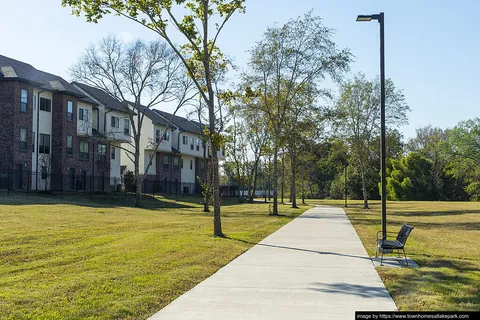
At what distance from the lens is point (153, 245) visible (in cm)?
1503

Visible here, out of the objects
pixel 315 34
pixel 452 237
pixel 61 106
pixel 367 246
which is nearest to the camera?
pixel 367 246

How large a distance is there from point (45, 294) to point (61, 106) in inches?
1499

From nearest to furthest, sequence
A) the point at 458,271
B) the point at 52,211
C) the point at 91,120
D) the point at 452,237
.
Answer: the point at 458,271 → the point at 452,237 → the point at 52,211 → the point at 91,120

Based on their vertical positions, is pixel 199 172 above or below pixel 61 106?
below

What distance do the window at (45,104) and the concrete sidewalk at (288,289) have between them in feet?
109

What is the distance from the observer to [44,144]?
143 feet

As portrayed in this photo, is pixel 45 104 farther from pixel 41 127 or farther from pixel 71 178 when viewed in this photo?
pixel 71 178

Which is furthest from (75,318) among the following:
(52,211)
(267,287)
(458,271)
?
(52,211)

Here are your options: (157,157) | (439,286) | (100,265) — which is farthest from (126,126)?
(439,286)

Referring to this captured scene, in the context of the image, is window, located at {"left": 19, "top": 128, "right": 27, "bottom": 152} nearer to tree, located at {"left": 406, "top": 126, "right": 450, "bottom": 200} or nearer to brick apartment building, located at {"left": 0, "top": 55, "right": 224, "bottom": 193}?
brick apartment building, located at {"left": 0, "top": 55, "right": 224, "bottom": 193}

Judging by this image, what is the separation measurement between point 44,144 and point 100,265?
114ft

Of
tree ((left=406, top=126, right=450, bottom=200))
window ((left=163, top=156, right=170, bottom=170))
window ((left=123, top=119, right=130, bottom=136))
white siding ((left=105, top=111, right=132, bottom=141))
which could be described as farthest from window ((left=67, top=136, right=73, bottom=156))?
tree ((left=406, top=126, right=450, bottom=200))

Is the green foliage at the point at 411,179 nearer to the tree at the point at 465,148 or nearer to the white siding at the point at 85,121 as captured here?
the tree at the point at 465,148

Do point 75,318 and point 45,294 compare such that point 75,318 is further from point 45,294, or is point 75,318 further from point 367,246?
point 367,246
